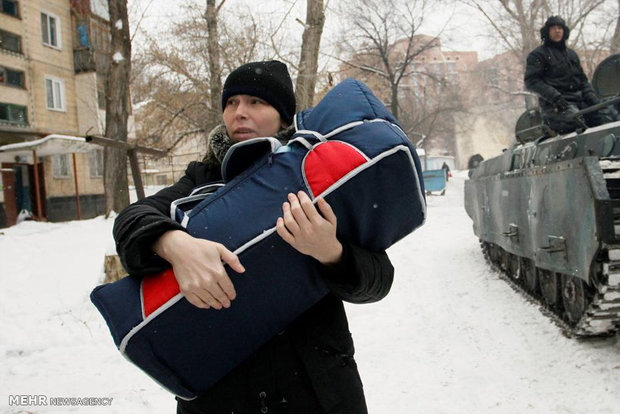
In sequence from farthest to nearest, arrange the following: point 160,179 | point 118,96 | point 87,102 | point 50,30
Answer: point 160,179
point 87,102
point 50,30
point 118,96

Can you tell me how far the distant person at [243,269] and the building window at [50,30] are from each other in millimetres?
22598

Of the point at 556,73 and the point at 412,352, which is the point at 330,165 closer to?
the point at 412,352

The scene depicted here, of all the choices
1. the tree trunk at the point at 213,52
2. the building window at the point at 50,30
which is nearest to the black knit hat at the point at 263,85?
the tree trunk at the point at 213,52

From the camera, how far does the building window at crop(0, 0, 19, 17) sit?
63.5 ft

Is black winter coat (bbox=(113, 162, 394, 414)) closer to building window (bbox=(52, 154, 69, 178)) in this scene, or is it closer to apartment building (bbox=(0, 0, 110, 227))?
apartment building (bbox=(0, 0, 110, 227))

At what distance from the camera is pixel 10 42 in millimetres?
19828

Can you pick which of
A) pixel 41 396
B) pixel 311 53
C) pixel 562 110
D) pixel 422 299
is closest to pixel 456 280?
pixel 422 299

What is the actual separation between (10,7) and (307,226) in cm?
2231

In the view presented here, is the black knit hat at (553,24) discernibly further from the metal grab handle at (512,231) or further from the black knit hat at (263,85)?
the black knit hat at (263,85)

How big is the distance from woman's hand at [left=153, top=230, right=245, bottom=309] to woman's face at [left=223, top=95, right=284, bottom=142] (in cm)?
46

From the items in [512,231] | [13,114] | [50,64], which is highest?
[50,64]

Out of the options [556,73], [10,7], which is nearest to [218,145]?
[556,73]

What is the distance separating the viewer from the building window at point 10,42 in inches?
766

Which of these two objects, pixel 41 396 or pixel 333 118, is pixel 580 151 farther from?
pixel 41 396
